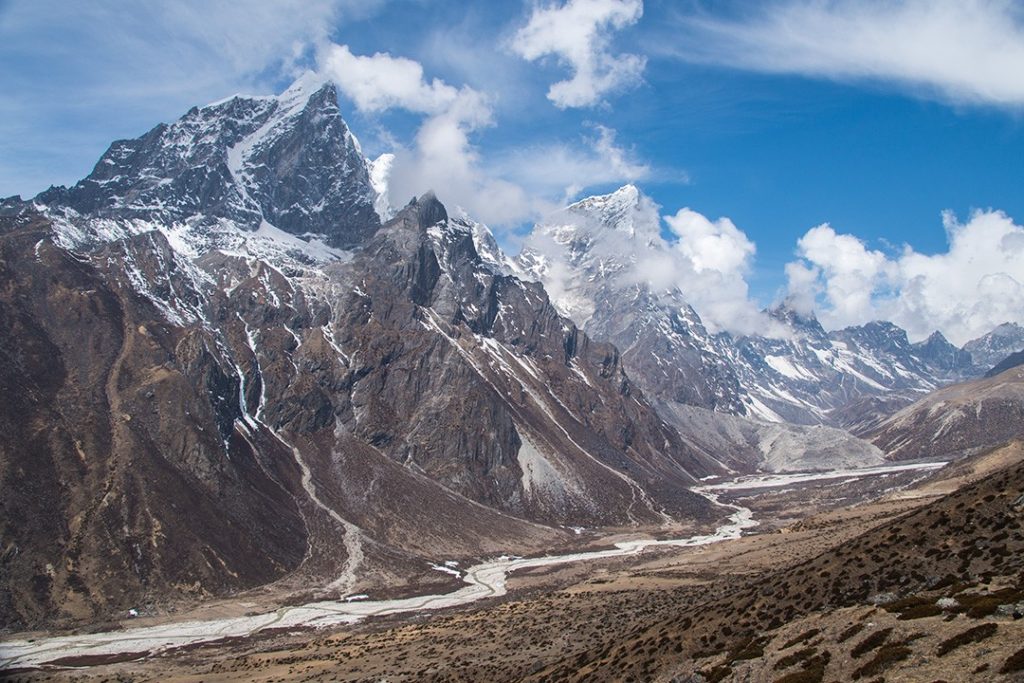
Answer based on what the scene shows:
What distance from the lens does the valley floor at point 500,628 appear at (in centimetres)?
9025

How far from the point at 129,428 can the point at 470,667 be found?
140696mm

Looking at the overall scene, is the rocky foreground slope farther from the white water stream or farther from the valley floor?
the white water stream

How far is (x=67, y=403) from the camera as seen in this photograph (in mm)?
195125

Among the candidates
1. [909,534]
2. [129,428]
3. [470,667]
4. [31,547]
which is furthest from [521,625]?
[129,428]

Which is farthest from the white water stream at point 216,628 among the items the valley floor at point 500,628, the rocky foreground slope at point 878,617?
the rocky foreground slope at point 878,617

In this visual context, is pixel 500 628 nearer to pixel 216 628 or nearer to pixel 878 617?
pixel 216 628

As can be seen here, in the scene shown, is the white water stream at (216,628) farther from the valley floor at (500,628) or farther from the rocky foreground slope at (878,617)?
the rocky foreground slope at (878,617)

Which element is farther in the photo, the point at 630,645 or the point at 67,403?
the point at 67,403

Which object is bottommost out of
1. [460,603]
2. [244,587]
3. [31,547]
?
[460,603]

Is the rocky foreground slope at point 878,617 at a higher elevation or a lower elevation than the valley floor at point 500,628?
higher

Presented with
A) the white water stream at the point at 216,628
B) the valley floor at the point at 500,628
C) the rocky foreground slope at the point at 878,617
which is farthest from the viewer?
the white water stream at the point at 216,628

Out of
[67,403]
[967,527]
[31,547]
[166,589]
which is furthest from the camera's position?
[67,403]

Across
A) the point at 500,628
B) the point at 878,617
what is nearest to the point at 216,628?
the point at 500,628

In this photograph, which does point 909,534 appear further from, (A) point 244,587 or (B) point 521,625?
(A) point 244,587
